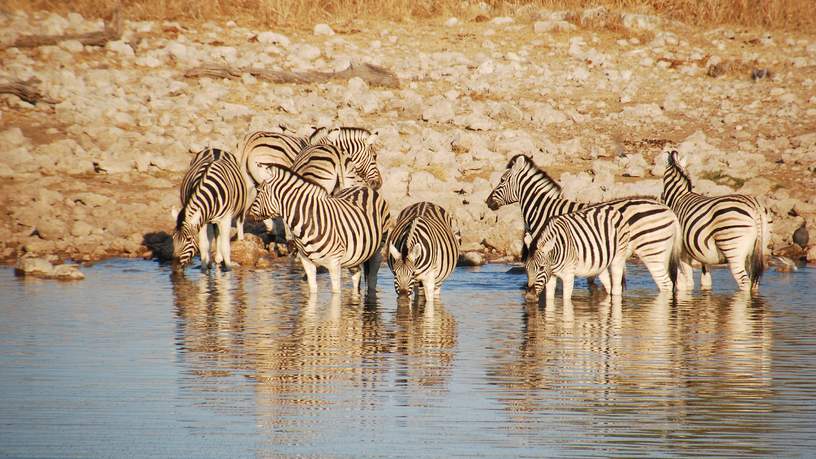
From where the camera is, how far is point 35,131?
18.6 metres

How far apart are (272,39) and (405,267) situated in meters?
12.1

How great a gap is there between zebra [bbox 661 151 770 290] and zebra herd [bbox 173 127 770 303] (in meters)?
0.01

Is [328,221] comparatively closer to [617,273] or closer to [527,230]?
[527,230]

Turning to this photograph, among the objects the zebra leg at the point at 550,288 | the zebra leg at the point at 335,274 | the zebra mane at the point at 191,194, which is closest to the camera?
the zebra leg at the point at 550,288

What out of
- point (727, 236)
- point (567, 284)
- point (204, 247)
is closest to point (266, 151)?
point (204, 247)

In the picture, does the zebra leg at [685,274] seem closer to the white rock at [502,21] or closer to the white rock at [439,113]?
the white rock at [439,113]

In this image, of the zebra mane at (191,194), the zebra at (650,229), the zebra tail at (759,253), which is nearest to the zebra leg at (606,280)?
the zebra at (650,229)

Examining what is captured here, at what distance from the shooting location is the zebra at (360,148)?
16281 millimetres

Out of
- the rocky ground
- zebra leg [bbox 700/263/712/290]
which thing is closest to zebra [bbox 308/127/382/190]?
the rocky ground

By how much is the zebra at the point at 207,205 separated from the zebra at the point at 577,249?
12.7 ft

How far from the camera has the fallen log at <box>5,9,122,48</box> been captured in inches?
867

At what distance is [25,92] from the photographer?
19.7m

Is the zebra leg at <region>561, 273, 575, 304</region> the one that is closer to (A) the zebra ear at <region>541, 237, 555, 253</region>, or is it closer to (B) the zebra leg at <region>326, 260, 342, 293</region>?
(A) the zebra ear at <region>541, 237, 555, 253</region>

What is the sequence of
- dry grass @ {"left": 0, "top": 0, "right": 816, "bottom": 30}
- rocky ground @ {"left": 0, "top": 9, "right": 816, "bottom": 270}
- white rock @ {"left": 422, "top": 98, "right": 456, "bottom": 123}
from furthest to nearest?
dry grass @ {"left": 0, "top": 0, "right": 816, "bottom": 30}
white rock @ {"left": 422, "top": 98, "right": 456, "bottom": 123}
rocky ground @ {"left": 0, "top": 9, "right": 816, "bottom": 270}
